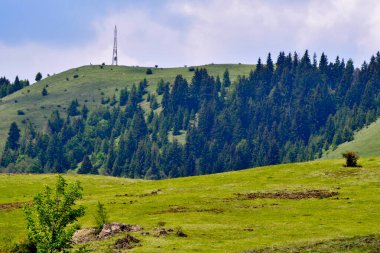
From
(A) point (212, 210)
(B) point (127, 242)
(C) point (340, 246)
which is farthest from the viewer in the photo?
(A) point (212, 210)

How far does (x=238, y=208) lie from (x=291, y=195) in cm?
1068

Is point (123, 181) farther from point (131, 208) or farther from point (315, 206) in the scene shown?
point (315, 206)

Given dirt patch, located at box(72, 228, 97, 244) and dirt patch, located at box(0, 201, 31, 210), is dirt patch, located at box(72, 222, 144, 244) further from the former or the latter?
dirt patch, located at box(0, 201, 31, 210)

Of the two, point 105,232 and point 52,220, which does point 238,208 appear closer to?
point 105,232

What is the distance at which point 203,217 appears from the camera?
74062 millimetres

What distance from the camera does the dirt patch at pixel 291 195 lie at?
85544 millimetres

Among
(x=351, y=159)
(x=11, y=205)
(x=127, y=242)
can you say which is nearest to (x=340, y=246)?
(x=127, y=242)

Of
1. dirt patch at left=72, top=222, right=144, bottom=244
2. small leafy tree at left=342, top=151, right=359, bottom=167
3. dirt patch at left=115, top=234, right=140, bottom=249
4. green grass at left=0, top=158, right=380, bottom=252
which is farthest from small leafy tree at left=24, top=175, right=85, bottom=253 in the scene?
small leafy tree at left=342, top=151, right=359, bottom=167

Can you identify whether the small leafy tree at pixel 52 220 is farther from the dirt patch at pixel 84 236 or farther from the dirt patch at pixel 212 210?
the dirt patch at pixel 212 210

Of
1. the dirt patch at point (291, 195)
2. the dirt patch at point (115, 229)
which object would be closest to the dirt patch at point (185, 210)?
the dirt patch at point (291, 195)

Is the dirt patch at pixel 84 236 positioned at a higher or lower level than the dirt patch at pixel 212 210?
lower

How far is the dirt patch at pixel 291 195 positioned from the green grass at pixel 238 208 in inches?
68.3

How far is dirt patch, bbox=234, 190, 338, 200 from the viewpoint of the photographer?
281ft

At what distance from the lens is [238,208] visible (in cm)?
7925
